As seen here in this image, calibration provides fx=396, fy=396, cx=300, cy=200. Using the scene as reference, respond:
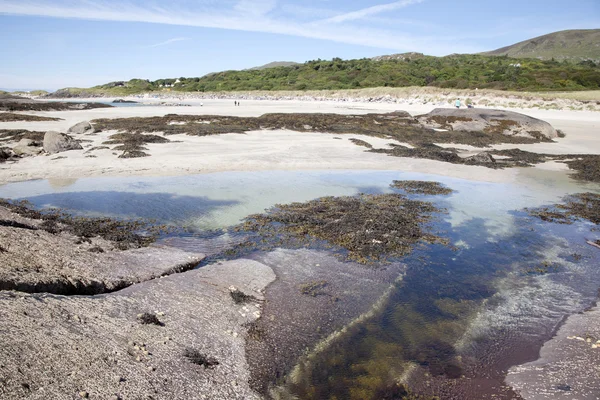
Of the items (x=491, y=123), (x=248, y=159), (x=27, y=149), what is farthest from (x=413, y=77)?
(x=27, y=149)

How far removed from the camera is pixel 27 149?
16.4 meters

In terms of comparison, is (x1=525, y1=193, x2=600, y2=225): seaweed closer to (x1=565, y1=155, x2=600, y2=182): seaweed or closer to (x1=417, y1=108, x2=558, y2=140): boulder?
(x1=565, y1=155, x2=600, y2=182): seaweed

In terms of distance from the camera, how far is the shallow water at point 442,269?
4660 millimetres

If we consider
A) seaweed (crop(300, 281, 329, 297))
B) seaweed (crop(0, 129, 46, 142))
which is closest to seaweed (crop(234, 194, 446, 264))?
seaweed (crop(300, 281, 329, 297))

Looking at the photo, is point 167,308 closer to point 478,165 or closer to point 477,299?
point 477,299

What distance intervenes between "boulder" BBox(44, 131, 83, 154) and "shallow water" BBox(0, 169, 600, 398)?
4.79 meters

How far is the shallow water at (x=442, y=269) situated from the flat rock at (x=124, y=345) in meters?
1.04

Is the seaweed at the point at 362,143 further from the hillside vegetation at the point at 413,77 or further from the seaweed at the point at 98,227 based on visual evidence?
the hillside vegetation at the point at 413,77

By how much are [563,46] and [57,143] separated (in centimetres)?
20000

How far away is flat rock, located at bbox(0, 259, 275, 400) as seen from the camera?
3627mm

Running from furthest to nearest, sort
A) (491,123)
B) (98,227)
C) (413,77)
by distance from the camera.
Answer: (413,77) < (491,123) < (98,227)

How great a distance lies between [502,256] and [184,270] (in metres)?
6.28

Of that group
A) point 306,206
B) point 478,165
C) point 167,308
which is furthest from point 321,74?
point 167,308

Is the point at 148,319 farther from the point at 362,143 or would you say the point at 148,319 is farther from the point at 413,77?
the point at 413,77
